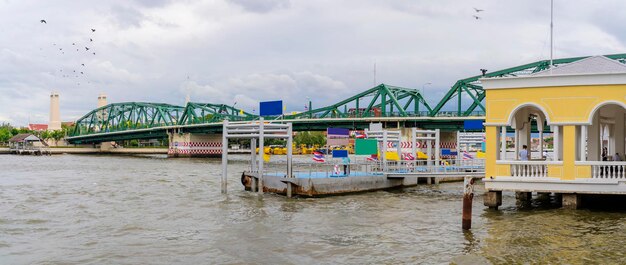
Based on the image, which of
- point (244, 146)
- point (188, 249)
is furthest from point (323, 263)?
point (244, 146)

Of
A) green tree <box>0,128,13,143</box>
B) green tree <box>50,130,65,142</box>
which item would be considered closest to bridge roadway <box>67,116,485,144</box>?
green tree <box>50,130,65,142</box>

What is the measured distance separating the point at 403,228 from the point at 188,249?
859 centimetres

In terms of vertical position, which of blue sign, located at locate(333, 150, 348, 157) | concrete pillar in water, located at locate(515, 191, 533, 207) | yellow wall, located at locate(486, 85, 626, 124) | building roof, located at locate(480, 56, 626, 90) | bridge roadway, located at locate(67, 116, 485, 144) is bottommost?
concrete pillar in water, located at locate(515, 191, 533, 207)

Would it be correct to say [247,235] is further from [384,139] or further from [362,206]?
[384,139]

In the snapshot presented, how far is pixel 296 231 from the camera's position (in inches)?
913

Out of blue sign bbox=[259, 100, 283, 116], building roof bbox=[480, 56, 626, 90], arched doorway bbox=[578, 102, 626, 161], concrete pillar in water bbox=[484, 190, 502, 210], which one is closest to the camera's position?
building roof bbox=[480, 56, 626, 90]

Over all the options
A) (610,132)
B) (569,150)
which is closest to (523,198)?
(569,150)

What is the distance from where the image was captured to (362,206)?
30.7 metres

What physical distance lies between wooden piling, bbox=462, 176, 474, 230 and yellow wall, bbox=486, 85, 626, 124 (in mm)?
5310

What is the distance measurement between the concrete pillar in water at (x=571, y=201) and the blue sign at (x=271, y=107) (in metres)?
16.2

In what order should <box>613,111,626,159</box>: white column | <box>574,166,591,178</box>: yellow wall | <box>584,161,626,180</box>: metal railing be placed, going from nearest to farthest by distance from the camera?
<box>584,161,626,180</box>: metal railing → <box>574,166,591,178</box>: yellow wall → <box>613,111,626,159</box>: white column

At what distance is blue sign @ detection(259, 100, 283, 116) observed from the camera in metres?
35.3

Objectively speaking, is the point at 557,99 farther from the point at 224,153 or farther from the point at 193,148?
the point at 193,148

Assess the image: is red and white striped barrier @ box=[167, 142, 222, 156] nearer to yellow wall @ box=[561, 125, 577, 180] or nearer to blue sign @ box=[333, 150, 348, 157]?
blue sign @ box=[333, 150, 348, 157]
